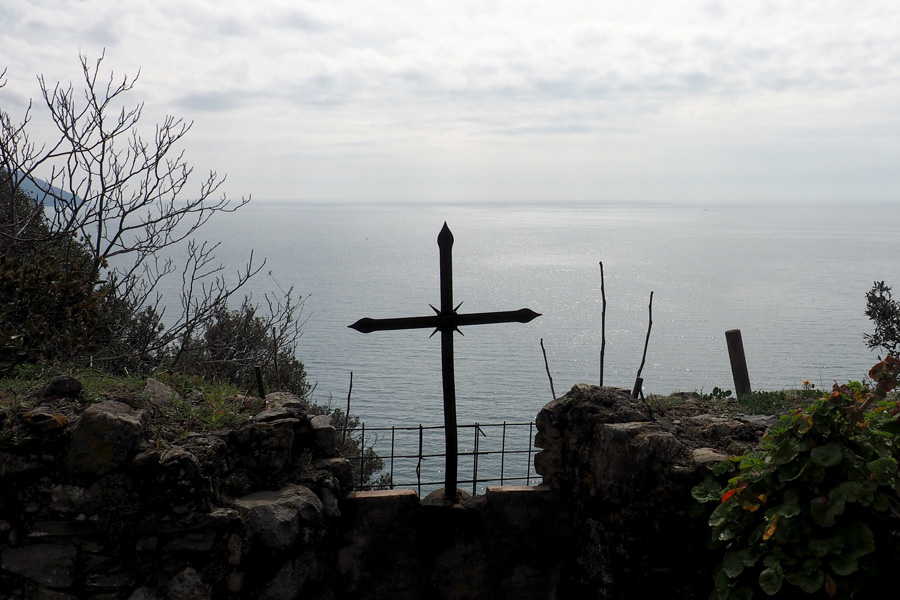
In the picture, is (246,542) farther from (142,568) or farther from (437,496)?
(437,496)

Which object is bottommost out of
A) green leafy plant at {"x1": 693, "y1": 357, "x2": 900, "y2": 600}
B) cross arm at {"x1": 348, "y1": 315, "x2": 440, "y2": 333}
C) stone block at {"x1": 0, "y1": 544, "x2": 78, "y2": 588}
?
stone block at {"x1": 0, "y1": 544, "x2": 78, "y2": 588}

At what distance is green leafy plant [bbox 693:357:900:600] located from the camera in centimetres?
390

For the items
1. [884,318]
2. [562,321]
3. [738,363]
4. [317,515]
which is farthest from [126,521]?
[562,321]

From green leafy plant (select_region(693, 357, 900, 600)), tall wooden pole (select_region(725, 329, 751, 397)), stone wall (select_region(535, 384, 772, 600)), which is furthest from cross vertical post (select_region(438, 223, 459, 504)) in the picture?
tall wooden pole (select_region(725, 329, 751, 397))

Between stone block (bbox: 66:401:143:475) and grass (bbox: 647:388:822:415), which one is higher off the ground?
grass (bbox: 647:388:822:415)

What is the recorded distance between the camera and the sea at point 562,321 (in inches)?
1692

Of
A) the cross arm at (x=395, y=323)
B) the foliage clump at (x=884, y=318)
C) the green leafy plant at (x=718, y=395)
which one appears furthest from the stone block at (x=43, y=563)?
the foliage clump at (x=884, y=318)

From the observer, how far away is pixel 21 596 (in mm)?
4301

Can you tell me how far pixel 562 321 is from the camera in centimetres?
6850

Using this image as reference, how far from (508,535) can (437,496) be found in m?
0.62

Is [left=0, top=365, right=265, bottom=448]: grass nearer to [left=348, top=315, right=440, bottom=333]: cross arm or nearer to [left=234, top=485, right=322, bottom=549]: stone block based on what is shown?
[left=234, top=485, right=322, bottom=549]: stone block

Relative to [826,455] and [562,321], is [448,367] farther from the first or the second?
[562,321]

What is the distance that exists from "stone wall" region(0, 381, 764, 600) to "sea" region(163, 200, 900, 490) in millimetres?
1194

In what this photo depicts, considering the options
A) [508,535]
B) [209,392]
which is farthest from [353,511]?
[209,392]
